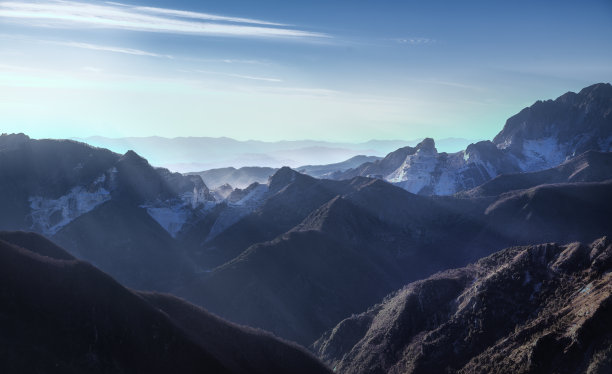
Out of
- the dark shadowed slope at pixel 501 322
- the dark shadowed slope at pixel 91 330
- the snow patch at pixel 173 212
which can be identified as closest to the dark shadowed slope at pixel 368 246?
the dark shadowed slope at pixel 501 322

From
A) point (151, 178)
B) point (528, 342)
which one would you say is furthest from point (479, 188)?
point (528, 342)

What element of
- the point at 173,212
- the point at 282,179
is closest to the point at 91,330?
the point at 173,212

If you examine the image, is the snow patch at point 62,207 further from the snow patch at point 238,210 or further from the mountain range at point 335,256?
the snow patch at point 238,210

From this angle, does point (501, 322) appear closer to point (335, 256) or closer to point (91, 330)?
point (91, 330)

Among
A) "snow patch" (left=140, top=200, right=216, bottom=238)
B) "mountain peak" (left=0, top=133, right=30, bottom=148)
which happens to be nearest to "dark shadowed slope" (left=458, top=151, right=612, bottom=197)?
"snow patch" (left=140, top=200, right=216, bottom=238)

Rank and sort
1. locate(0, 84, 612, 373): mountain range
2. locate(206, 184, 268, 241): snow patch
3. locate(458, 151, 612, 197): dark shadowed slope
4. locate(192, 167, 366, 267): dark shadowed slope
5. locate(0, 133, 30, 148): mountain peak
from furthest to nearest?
locate(458, 151, 612, 197): dark shadowed slope, locate(206, 184, 268, 241): snow patch, locate(192, 167, 366, 267): dark shadowed slope, locate(0, 133, 30, 148): mountain peak, locate(0, 84, 612, 373): mountain range

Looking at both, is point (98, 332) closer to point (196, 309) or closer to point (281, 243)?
point (196, 309)

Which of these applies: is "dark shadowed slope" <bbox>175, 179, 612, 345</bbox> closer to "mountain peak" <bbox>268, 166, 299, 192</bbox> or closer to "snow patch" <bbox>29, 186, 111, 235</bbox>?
"mountain peak" <bbox>268, 166, 299, 192</bbox>
